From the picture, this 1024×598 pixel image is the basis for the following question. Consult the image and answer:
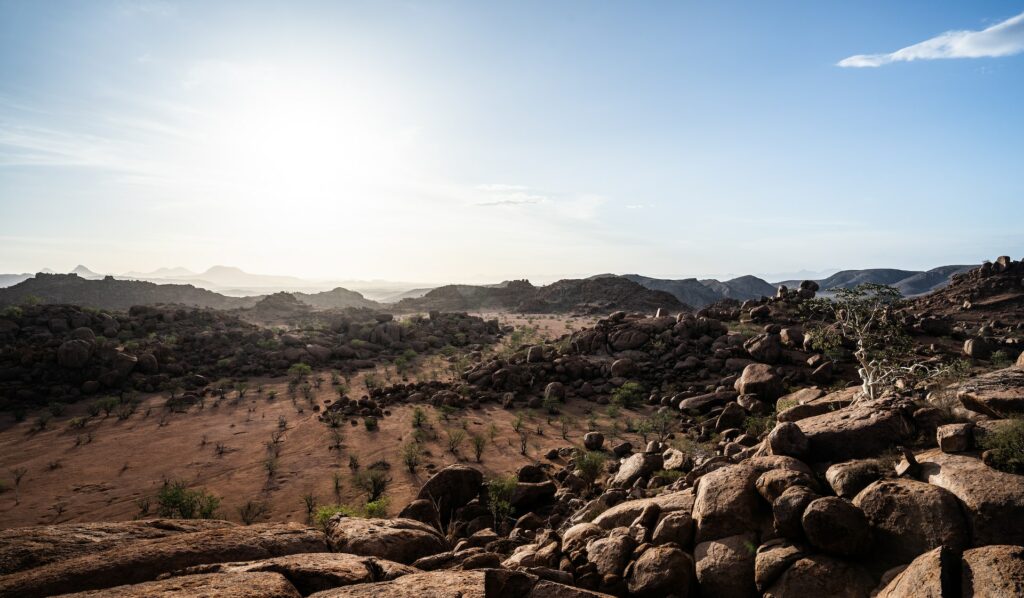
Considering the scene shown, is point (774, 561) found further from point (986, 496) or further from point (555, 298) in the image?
point (555, 298)

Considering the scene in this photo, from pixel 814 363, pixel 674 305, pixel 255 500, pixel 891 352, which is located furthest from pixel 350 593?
pixel 674 305

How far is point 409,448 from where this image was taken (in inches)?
719

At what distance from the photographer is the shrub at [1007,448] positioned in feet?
20.6

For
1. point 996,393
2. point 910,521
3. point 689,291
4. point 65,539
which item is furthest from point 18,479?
point 689,291

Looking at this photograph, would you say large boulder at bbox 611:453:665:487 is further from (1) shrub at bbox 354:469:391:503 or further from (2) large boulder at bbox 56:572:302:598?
(2) large boulder at bbox 56:572:302:598

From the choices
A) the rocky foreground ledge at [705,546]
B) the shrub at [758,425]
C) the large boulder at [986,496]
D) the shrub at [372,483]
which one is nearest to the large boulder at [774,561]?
the rocky foreground ledge at [705,546]

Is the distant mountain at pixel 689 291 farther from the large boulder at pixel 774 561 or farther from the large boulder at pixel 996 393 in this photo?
the large boulder at pixel 774 561

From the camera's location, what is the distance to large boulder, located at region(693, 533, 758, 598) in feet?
20.9

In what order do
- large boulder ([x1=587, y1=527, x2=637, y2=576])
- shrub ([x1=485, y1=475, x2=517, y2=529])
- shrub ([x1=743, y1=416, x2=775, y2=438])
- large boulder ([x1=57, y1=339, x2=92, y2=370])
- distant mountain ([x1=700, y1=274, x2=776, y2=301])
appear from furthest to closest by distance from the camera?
1. distant mountain ([x1=700, y1=274, x2=776, y2=301])
2. large boulder ([x1=57, y1=339, x2=92, y2=370])
3. shrub ([x1=743, y1=416, x2=775, y2=438])
4. shrub ([x1=485, y1=475, x2=517, y2=529])
5. large boulder ([x1=587, y1=527, x2=637, y2=576])

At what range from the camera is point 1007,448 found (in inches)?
253

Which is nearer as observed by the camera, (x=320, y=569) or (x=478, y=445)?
(x=320, y=569)

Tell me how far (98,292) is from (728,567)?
11551 cm

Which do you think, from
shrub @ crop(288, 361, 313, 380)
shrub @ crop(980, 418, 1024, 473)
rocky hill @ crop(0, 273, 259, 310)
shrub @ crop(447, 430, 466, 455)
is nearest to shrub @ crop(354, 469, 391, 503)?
shrub @ crop(447, 430, 466, 455)

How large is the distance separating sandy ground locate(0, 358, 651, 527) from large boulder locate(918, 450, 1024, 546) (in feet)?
42.2
